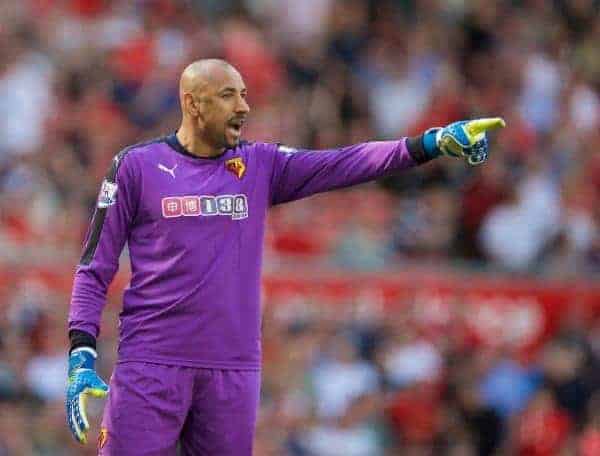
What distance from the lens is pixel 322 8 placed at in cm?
1478

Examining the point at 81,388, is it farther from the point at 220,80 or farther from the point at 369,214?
the point at 369,214

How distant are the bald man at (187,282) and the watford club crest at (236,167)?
0.04ft

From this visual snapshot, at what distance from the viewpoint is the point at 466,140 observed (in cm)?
668

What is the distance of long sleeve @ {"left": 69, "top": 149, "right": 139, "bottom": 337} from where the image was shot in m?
6.86

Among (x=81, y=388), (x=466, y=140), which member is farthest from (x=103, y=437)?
(x=466, y=140)

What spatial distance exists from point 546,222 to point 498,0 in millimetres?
2769

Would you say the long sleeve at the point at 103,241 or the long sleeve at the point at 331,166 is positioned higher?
the long sleeve at the point at 331,166

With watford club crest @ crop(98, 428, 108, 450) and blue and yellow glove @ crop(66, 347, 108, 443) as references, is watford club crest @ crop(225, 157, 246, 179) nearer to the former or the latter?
blue and yellow glove @ crop(66, 347, 108, 443)

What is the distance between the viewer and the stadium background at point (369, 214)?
1156 cm

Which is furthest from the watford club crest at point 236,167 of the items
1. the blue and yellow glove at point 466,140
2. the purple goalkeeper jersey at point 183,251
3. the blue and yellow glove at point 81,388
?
the blue and yellow glove at point 81,388

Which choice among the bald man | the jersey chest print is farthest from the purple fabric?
the jersey chest print

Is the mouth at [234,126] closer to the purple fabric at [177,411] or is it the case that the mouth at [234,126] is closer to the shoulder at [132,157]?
the shoulder at [132,157]

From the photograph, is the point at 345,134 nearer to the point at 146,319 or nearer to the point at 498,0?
the point at 498,0

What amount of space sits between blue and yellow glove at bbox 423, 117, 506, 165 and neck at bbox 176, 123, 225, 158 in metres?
0.94
